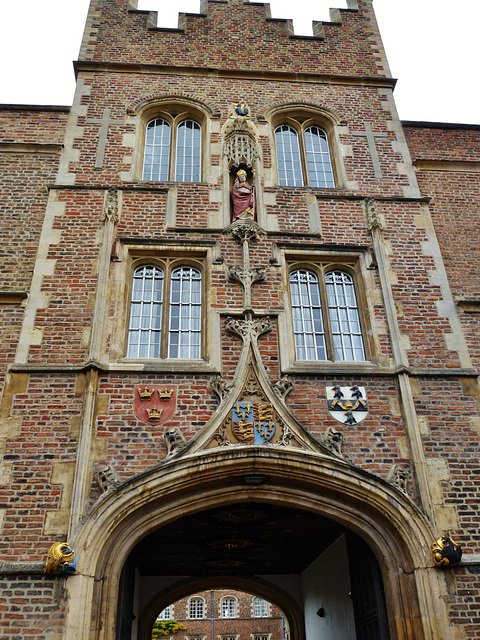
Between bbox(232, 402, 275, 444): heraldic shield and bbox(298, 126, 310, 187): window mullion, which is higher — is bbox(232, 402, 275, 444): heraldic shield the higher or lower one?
the lower one

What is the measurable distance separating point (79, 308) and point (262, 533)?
5.29 meters

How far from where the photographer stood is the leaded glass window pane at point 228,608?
3634 centimetres

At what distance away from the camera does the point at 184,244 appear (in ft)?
33.1

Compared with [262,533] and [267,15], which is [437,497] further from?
[267,15]

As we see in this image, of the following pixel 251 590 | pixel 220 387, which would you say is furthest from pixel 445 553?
pixel 251 590

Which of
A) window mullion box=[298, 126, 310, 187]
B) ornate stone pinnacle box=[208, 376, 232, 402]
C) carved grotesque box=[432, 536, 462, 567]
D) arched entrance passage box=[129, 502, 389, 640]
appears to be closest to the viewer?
carved grotesque box=[432, 536, 462, 567]

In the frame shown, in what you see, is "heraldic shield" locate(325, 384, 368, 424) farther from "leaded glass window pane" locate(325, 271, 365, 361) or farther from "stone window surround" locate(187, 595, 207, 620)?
"stone window surround" locate(187, 595, 207, 620)

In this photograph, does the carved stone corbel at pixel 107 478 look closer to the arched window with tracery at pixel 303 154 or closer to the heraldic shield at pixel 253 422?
the heraldic shield at pixel 253 422

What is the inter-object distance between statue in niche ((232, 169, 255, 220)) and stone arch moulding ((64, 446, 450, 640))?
437 centimetres

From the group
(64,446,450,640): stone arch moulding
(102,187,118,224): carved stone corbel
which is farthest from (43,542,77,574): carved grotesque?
(102,187,118,224): carved stone corbel

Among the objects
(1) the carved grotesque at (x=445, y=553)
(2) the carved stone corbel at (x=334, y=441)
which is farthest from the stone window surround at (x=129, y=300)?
(1) the carved grotesque at (x=445, y=553)

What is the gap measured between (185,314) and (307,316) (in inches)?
78.6

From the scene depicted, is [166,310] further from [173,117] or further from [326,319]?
[173,117]

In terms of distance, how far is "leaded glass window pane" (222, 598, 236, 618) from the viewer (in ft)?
119
